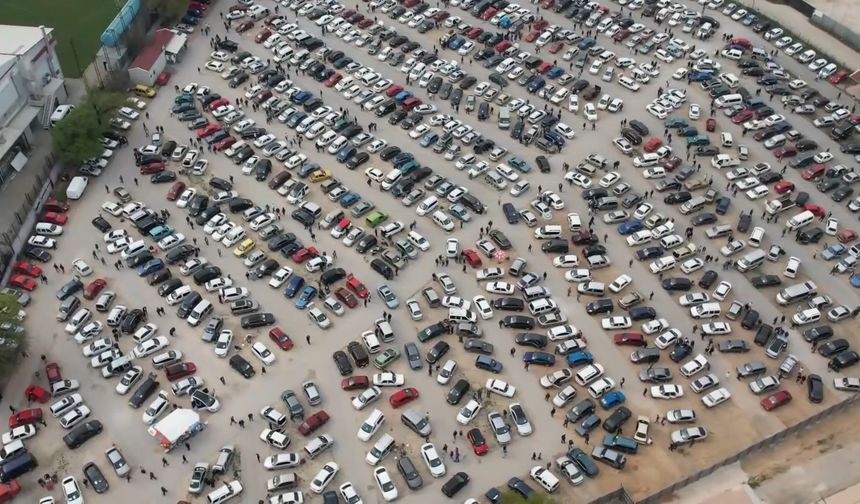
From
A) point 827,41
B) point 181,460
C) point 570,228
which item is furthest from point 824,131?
point 181,460

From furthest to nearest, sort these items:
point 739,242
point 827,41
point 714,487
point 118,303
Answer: point 827,41
point 739,242
point 118,303
point 714,487

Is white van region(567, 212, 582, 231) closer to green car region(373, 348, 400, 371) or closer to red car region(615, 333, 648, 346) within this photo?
red car region(615, 333, 648, 346)

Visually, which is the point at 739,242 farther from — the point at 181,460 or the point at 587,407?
the point at 181,460

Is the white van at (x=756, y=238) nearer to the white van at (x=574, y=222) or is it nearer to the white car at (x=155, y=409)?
the white van at (x=574, y=222)

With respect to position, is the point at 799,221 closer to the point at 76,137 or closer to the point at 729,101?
the point at 729,101

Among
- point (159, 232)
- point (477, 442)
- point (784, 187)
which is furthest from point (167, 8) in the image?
point (784, 187)

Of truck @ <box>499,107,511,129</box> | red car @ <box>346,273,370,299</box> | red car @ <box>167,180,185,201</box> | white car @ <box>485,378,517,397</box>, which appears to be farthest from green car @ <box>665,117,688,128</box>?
red car @ <box>167,180,185,201</box>

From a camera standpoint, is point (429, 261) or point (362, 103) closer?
point (429, 261)
